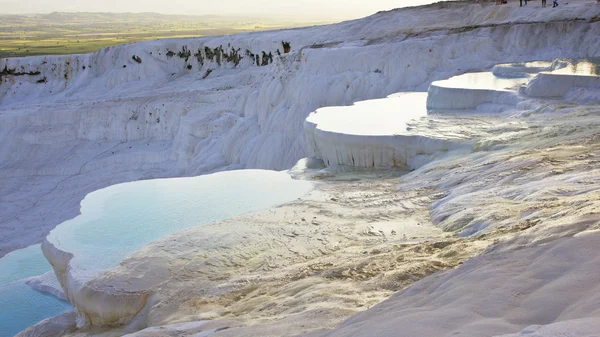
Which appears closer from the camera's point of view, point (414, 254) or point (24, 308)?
point (414, 254)

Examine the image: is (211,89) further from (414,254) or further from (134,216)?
(414,254)

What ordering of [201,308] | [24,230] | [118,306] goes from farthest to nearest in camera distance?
[24,230], [118,306], [201,308]

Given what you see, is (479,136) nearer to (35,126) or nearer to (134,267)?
(134,267)

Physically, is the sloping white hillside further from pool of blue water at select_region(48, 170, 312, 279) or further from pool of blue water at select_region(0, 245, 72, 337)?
pool of blue water at select_region(0, 245, 72, 337)

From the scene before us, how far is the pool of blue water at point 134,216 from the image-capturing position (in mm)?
6402

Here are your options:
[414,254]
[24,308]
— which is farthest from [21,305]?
[414,254]

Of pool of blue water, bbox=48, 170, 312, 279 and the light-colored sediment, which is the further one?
pool of blue water, bbox=48, 170, 312, 279

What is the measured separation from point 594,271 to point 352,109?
8.70 m

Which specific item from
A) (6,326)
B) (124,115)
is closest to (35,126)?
(124,115)

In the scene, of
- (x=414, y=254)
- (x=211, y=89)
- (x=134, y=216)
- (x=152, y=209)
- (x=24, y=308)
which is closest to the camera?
(x=414, y=254)

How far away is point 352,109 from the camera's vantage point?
459 inches

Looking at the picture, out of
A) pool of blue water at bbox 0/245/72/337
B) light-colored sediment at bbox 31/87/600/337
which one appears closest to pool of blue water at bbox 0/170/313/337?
pool of blue water at bbox 0/245/72/337

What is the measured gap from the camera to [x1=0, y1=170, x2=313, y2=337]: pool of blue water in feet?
21.0

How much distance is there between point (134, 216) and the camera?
24.0 ft
